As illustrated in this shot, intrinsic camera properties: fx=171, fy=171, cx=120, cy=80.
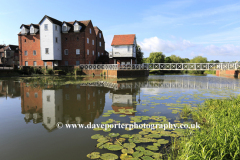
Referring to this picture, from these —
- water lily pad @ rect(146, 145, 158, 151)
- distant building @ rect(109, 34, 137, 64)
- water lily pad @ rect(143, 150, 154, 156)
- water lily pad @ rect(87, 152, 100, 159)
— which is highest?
distant building @ rect(109, 34, 137, 64)

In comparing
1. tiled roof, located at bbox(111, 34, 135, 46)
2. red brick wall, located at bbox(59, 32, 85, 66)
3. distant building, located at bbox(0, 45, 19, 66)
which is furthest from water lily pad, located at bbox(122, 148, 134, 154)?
distant building, located at bbox(0, 45, 19, 66)

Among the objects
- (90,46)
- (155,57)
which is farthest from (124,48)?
(155,57)

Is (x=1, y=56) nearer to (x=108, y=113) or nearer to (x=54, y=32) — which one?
(x=54, y=32)

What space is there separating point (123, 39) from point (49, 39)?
16658 millimetres

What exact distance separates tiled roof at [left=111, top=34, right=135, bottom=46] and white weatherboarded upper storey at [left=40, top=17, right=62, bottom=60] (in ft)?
43.4

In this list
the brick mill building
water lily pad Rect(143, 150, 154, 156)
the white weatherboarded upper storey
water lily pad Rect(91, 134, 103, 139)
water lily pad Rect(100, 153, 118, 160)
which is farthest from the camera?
the brick mill building

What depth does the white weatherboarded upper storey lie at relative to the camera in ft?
126

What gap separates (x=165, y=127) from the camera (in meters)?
5.31

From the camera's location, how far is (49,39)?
38.5 meters

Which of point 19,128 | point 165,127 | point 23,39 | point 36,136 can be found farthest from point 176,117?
point 23,39

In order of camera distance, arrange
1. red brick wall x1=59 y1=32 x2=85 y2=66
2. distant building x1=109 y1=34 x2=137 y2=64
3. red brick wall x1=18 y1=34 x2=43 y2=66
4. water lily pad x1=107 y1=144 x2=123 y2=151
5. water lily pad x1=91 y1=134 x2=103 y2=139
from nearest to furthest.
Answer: water lily pad x1=107 y1=144 x2=123 y2=151
water lily pad x1=91 y1=134 x2=103 y2=139
distant building x1=109 y1=34 x2=137 y2=64
red brick wall x1=59 y1=32 x2=85 y2=66
red brick wall x1=18 y1=34 x2=43 y2=66

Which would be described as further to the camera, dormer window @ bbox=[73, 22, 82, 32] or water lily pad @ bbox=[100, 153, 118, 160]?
dormer window @ bbox=[73, 22, 82, 32]

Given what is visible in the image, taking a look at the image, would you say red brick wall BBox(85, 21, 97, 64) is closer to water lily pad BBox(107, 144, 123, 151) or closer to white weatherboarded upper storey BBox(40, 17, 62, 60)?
white weatherboarded upper storey BBox(40, 17, 62, 60)

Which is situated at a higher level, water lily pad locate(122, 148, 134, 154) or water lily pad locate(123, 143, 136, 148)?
water lily pad locate(123, 143, 136, 148)
